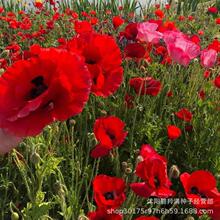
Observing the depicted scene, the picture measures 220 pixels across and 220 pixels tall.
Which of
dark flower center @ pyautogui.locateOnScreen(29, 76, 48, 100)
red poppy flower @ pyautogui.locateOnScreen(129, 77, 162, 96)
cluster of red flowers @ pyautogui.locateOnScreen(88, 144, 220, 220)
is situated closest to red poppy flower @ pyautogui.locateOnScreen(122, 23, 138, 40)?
red poppy flower @ pyautogui.locateOnScreen(129, 77, 162, 96)

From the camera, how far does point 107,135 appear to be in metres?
1.20

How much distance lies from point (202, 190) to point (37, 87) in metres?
0.54

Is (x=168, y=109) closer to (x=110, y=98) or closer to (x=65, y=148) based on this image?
(x=110, y=98)

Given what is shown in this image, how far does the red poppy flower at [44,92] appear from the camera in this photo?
29.5 inches

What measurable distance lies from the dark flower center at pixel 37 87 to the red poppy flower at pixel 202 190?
1.58ft

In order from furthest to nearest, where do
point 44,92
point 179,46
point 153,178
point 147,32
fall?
point 147,32 < point 179,46 < point 153,178 < point 44,92

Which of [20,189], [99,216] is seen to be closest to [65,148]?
[20,189]

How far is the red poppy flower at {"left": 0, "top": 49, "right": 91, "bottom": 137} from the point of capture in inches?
29.5

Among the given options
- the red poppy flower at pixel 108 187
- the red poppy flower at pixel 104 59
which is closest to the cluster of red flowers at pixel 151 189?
the red poppy flower at pixel 108 187

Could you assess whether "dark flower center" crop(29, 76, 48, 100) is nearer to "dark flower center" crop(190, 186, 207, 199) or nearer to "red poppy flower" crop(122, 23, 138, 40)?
"dark flower center" crop(190, 186, 207, 199)

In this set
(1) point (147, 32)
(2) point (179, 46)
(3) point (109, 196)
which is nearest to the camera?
(3) point (109, 196)

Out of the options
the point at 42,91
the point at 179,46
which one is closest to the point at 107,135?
the point at 42,91

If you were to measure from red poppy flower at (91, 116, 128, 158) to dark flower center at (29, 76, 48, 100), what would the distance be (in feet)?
1.23

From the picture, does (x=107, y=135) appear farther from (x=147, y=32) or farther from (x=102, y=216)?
(x=147, y=32)
